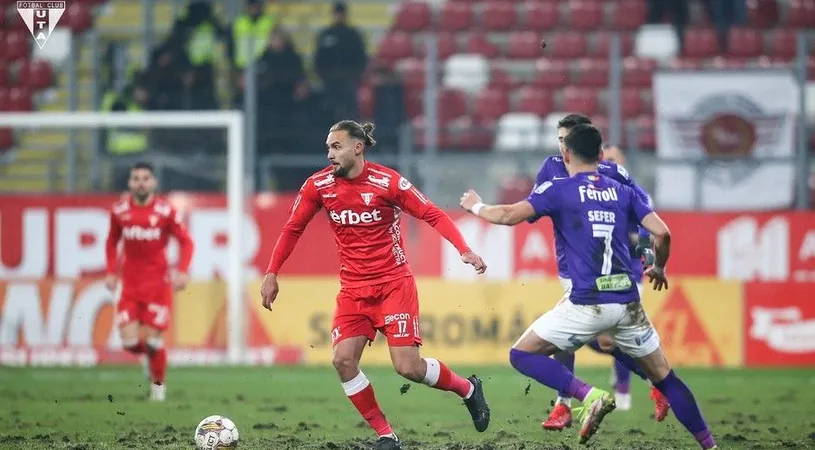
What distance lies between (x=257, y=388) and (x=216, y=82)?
23.2 feet

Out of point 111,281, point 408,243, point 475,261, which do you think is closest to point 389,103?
point 408,243

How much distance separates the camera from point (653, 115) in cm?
2048

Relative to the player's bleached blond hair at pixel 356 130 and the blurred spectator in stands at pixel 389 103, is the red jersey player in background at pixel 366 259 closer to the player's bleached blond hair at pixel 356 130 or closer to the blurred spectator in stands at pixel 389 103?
the player's bleached blond hair at pixel 356 130

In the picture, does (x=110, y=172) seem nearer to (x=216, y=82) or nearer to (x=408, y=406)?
(x=216, y=82)

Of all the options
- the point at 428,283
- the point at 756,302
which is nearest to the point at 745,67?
the point at 756,302

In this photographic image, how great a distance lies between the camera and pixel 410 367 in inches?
371

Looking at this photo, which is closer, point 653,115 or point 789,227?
point 789,227

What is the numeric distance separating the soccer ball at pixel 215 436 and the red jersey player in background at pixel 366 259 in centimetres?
86

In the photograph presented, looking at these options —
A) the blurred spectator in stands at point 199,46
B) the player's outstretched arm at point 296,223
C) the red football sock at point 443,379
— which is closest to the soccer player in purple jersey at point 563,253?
the red football sock at point 443,379

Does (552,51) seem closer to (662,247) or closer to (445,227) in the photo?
(445,227)

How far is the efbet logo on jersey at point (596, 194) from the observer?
8.84 meters

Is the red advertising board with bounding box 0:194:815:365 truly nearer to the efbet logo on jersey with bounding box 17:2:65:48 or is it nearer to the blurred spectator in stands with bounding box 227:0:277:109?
the blurred spectator in stands with bounding box 227:0:277:109

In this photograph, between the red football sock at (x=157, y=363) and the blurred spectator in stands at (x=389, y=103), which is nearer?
the red football sock at (x=157, y=363)

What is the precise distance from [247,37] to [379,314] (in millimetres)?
10983
